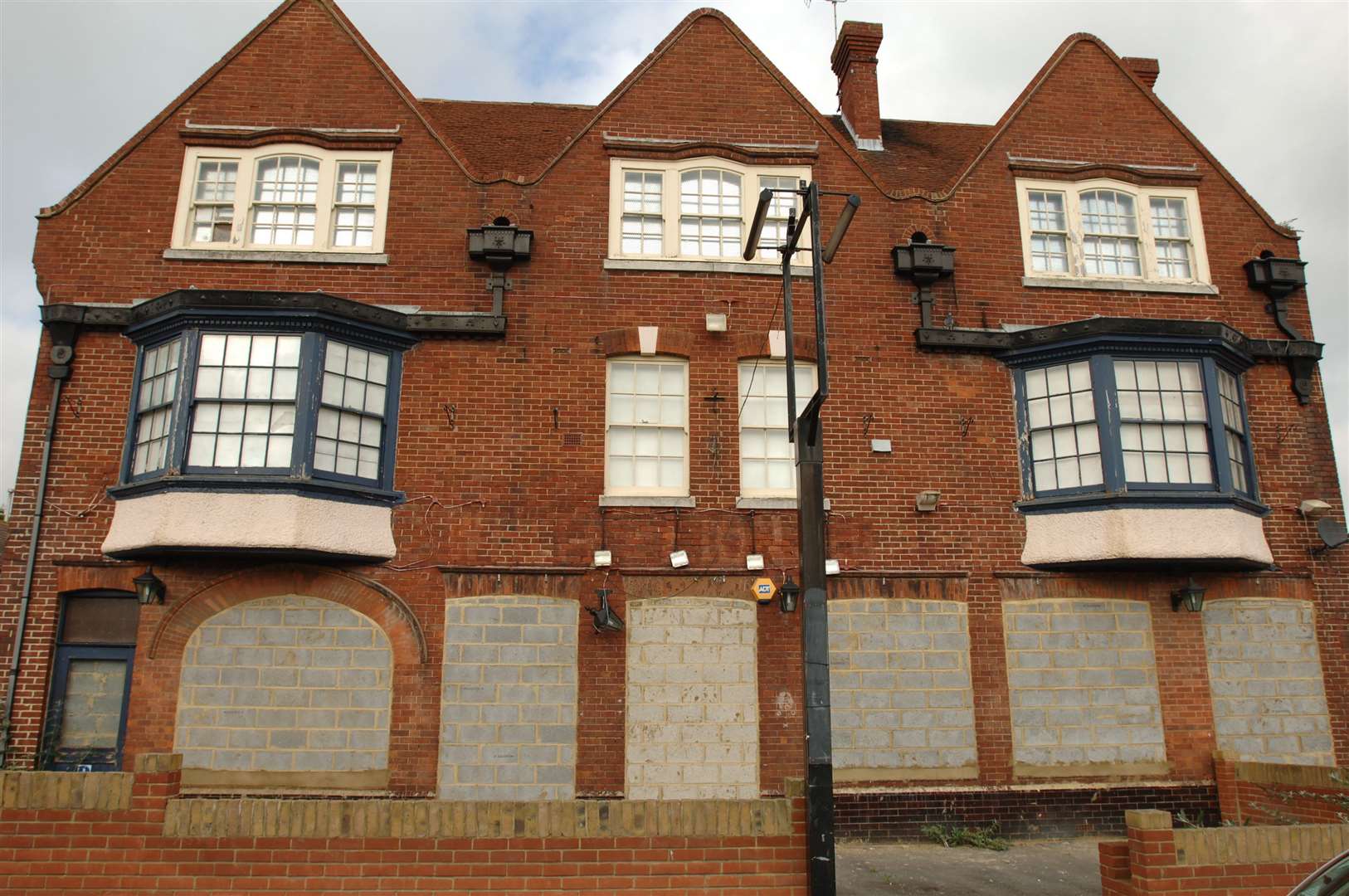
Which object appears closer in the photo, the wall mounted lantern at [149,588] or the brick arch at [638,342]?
the wall mounted lantern at [149,588]

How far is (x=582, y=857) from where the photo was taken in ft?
21.9

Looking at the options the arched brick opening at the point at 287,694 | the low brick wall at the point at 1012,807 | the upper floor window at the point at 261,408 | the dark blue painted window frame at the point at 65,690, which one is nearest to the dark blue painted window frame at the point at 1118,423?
the low brick wall at the point at 1012,807

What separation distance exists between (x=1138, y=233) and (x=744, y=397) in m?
6.84

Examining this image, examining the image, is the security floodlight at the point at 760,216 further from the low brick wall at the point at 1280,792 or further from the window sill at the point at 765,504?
the low brick wall at the point at 1280,792

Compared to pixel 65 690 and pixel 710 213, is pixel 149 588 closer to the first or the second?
pixel 65 690

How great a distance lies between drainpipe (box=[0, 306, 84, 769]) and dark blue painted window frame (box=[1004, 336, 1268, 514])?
12745mm

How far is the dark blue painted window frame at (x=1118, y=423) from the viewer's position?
473 inches

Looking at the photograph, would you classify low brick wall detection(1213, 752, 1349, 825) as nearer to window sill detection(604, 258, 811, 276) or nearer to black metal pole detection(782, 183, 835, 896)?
black metal pole detection(782, 183, 835, 896)

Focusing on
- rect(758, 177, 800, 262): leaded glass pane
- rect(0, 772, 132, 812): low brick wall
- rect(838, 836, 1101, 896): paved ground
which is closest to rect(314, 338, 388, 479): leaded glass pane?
rect(0, 772, 132, 812): low brick wall

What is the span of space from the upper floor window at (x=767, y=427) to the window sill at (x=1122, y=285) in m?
3.81

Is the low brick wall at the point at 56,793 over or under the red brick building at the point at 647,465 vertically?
under

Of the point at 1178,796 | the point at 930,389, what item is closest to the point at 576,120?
the point at 930,389

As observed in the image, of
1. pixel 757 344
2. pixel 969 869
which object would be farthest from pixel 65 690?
pixel 969 869

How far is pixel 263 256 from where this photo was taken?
12641 mm
